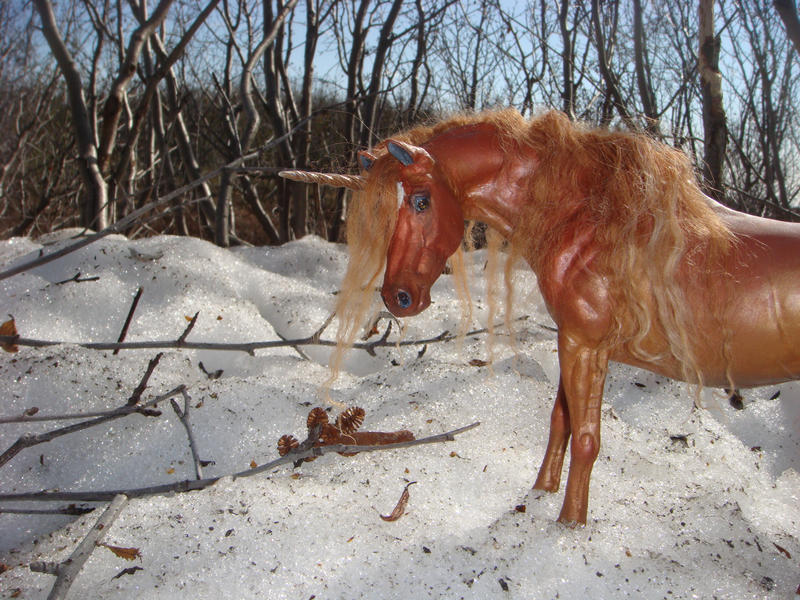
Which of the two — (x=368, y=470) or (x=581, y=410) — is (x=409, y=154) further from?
(x=368, y=470)

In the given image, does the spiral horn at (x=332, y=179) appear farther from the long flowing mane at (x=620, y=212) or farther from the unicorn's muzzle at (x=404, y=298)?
the unicorn's muzzle at (x=404, y=298)

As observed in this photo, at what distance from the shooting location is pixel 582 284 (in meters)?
1.15

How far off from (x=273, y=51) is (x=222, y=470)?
→ 309 centimetres

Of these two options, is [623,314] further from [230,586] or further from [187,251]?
[187,251]

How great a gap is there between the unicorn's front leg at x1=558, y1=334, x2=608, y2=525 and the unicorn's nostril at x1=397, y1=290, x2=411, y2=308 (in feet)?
1.01

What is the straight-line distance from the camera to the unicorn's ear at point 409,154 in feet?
3.67

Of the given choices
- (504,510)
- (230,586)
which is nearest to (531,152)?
(504,510)

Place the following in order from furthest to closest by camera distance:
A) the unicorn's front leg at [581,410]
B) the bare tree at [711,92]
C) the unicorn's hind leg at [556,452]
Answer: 1. the bare tree at [711,92]
2. the unicorn's hind leg at [556,452]
3. the unicorn's front leg at [581,410]

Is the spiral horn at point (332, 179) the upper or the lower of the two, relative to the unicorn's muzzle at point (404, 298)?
upper

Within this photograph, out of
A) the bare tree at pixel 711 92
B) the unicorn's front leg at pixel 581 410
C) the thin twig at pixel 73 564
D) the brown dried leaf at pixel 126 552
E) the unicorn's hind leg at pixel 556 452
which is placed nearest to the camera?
the thin twig at pixel 73 564

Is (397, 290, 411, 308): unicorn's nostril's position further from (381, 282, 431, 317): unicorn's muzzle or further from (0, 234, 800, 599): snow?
(0, 234, 800, 599): snow

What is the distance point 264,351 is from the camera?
214 cm

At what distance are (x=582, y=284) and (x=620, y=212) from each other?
15cm

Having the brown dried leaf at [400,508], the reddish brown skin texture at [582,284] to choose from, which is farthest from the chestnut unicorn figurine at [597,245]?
the brown dried leaf at [400,508]
